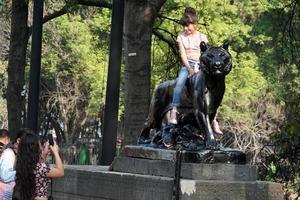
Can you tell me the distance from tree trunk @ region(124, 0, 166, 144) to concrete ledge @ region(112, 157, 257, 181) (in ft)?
17.0

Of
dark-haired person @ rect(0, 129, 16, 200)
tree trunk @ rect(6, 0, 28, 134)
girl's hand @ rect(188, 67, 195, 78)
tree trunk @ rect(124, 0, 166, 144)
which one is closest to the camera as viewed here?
girl's hand @ rect(188, 67, 195, 78)

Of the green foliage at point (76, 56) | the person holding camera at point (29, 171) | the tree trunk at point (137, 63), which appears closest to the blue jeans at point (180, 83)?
the person holding camera at point (29, 171)

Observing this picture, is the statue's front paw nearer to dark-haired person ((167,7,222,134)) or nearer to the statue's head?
dark-haired person ((167,7,222,134))

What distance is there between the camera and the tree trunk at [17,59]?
24344 millimetres

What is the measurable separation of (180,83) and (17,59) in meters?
14.6

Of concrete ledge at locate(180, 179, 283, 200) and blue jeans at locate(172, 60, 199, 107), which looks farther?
blue jeans at locate(172, 60, 199, 107)

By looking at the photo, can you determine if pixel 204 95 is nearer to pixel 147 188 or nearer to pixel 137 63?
pixel 147 188

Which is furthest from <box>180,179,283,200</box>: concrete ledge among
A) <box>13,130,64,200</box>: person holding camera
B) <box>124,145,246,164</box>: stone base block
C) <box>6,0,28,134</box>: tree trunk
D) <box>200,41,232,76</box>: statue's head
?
<box>6,0,28,134</box>: tree trunk

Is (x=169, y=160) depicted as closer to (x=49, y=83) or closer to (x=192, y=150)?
(x=192, y=150)

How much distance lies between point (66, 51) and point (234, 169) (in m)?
38.0

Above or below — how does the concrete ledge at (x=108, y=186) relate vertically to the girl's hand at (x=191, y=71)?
below

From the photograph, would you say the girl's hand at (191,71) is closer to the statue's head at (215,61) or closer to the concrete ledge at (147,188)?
the statue's head at (215,61)

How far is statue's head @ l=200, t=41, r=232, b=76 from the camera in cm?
995

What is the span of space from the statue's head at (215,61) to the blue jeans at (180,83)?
25.0 inches
